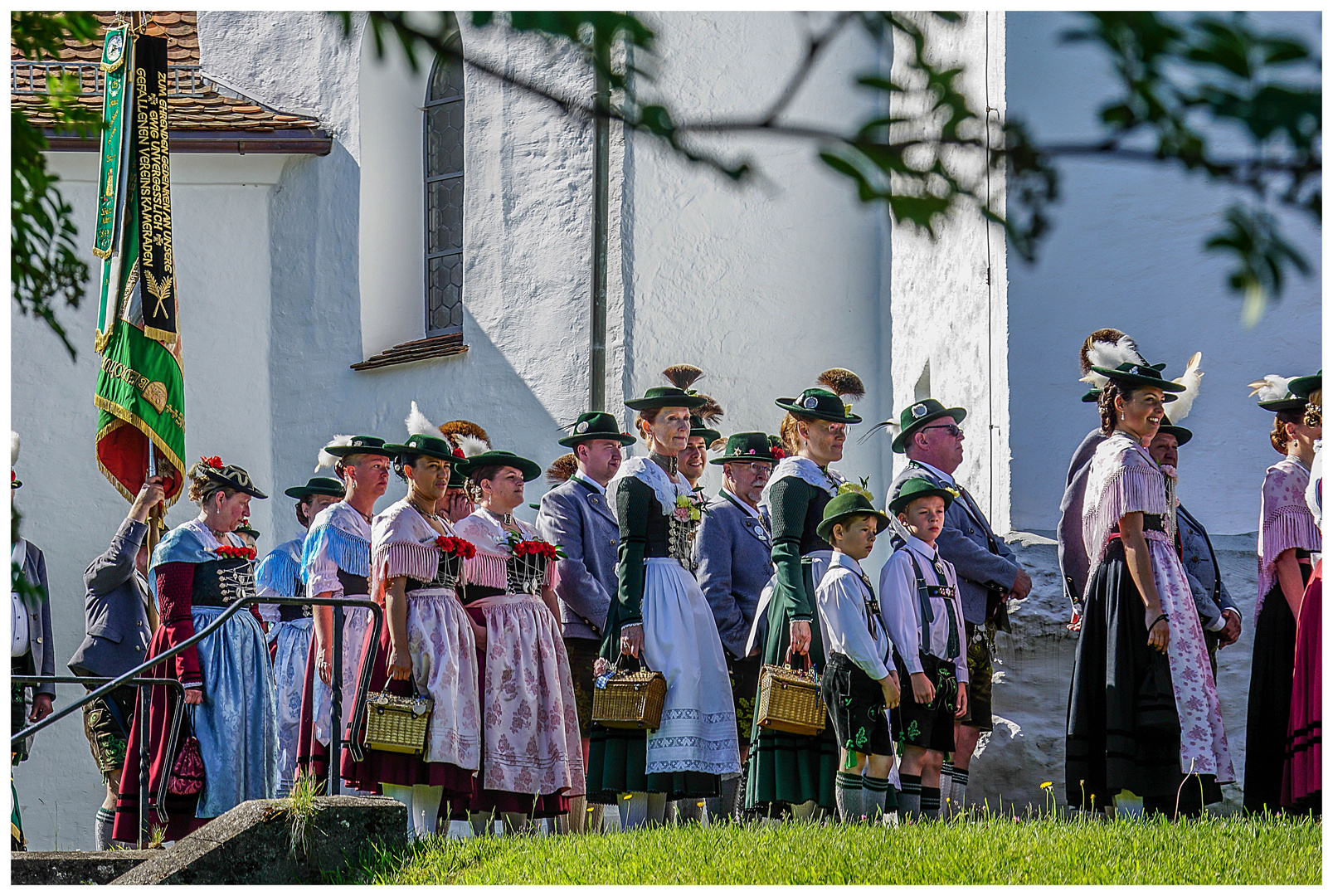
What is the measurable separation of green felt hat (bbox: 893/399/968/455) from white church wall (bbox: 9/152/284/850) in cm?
498

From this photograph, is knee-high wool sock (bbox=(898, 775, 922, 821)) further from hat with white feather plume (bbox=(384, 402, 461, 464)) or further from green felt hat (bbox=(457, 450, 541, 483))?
hat with white feather plume (bbox=(384, 402, 461, 464))

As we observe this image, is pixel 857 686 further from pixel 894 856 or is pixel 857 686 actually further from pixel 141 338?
pixel 141 338

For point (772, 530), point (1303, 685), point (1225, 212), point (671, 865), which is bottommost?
point (671, 865)

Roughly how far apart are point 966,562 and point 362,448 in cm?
266

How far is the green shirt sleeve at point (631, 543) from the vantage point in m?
7.23

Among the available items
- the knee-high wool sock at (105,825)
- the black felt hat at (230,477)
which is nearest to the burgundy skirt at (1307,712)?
the black felt hat at (230,477)

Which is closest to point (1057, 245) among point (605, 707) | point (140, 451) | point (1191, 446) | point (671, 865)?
point (1191, 446)

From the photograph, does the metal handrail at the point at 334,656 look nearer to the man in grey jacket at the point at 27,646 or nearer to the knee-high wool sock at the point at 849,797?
the knee-high wool sock at the point at 849,797

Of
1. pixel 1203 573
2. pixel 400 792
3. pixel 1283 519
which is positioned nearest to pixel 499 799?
pixel 400 792

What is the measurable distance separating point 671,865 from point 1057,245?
412 cm

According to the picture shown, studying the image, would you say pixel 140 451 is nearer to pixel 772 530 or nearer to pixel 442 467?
pixel 442 467

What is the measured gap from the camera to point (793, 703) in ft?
22.6

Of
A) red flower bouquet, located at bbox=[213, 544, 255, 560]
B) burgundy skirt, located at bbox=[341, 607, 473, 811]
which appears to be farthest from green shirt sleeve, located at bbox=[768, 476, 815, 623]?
red flower bouquet, located at bbox=[213, 544, 255, 560]

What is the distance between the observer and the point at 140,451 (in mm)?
8859
